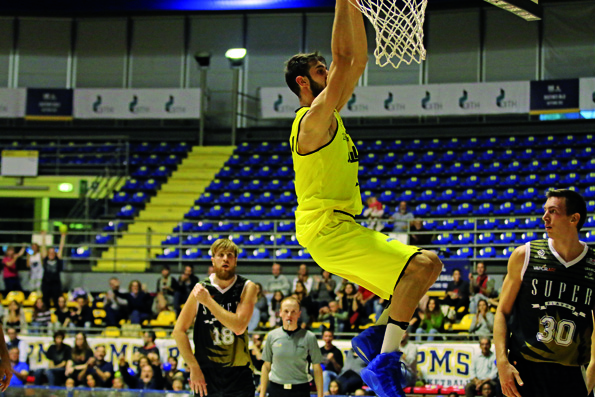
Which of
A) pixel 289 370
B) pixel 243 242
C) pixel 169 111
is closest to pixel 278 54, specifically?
pixel 169 111

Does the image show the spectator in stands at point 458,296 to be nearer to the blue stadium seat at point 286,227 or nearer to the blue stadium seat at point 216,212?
the blue stadium seat at point 286,227

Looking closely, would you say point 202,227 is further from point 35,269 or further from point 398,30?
point 398,30

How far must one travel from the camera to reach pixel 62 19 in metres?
28.3

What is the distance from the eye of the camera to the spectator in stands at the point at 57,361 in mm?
14266

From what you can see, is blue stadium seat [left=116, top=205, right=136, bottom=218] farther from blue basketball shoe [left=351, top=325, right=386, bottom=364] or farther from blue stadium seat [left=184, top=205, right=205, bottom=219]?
blue basketball shoe [left=351, top=325, right=386, bottom=364]

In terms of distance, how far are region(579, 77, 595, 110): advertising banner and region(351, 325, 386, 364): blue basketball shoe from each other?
20342 mm

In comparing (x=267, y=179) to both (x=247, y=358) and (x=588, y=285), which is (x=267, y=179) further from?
(x=588, y=285)

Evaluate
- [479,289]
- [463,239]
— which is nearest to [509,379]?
[479,289]

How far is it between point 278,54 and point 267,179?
594cm

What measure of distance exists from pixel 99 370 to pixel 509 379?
10022 mm

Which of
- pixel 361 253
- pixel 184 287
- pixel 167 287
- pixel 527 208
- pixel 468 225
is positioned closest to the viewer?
pixel 361 253

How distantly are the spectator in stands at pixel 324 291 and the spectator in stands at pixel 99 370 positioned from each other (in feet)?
14.0

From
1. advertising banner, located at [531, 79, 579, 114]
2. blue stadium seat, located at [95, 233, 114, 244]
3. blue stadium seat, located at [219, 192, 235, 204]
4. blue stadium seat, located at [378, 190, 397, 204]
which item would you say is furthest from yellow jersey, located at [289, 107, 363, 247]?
advertising banner, located at [531, 79, 579, 114]

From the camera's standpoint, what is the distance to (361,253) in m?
4.86
